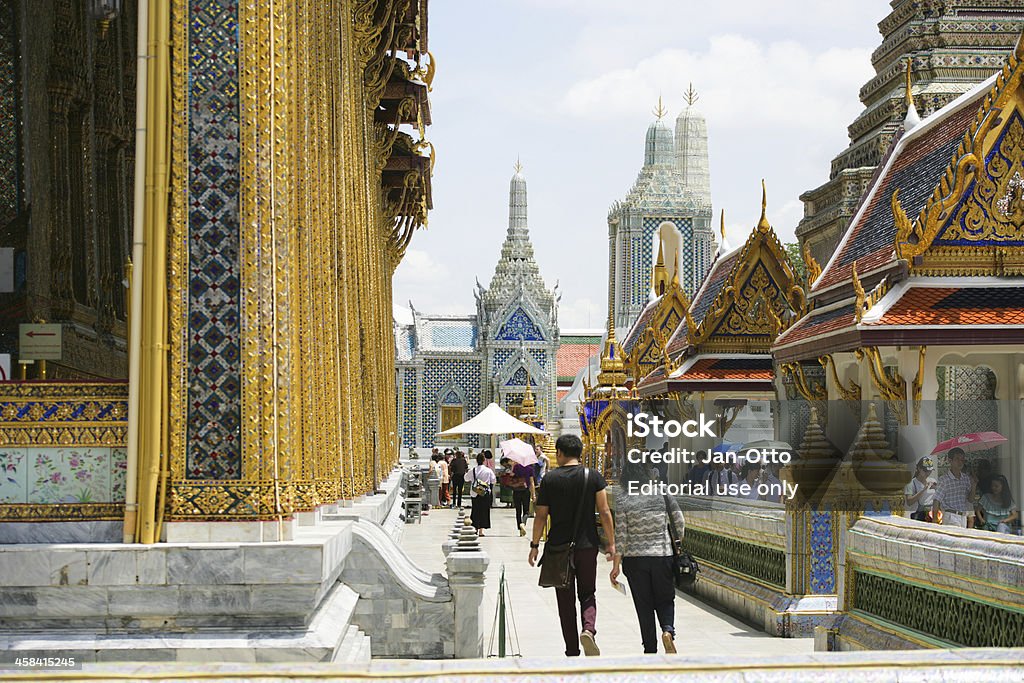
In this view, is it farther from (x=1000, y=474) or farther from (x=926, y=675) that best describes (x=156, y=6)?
(x=1000, y=474)

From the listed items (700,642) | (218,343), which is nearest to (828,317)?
(700,642)

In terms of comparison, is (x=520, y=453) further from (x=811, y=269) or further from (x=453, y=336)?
(x=453, y=336)

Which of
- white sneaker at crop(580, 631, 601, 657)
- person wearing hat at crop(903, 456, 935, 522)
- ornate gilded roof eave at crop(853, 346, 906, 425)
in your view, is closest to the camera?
white sneaker at crop(580, 631, 601, 657)

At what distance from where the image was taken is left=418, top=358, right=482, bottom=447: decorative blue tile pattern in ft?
182

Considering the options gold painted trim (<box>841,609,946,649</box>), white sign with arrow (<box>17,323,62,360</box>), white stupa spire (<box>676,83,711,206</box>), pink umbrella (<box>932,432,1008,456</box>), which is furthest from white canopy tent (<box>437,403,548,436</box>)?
white stupa spire (<box>676,83,711,206</box>)

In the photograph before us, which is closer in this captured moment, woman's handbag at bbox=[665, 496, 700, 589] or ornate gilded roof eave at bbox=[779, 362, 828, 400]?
woman's handbag at bbox=[665, 496, 700, 589]

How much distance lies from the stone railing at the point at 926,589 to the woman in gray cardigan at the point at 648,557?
4.15 ft

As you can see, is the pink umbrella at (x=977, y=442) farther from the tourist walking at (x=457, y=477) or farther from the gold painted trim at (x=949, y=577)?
the tourist walking at (x=457, y=477)

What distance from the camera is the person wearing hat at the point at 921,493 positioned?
10164mm

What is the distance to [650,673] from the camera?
4773mm

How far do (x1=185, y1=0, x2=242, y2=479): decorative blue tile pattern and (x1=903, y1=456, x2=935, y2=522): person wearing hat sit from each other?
5.58 m

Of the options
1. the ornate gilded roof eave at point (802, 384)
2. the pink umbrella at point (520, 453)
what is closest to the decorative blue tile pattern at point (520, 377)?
the pink umbrella at point (520, 453)

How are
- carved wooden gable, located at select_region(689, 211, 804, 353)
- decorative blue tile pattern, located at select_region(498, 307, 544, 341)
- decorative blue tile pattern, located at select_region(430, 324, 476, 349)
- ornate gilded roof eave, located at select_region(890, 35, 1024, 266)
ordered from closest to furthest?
ornate gilded roof eave, located at select_region(890, 35, 1024, 266)
carved wooden gable, located at select_region(689, 211, 804, 353)
decorative blue tile pattern, located at select_region(498, 307, 544, 341)
decorative blue tile pattern, located at select_region(430, 324, 476, 349)

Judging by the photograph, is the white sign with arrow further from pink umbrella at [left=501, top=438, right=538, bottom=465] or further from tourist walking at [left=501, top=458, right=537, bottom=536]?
pink umbrella at [left=501, top=438, right=538, bottom=465]
